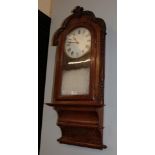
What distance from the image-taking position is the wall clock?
4.20 feet

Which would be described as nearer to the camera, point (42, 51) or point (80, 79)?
point (80, 79)

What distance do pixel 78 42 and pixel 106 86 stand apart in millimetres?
379

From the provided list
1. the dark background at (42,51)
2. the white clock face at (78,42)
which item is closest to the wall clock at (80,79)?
the white clock face at (78,42)

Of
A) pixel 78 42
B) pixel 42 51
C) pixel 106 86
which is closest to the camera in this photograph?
pixel 106 86

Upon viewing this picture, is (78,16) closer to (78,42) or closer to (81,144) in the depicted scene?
(78,42)

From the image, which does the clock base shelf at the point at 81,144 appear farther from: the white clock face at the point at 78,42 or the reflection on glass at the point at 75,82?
the white clock face at the point at 78,42

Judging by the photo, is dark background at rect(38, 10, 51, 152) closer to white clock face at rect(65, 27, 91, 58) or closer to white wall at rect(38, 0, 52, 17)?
white wall at rect(38, 0, 52, 17)

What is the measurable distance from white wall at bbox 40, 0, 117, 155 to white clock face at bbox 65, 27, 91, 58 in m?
0.14

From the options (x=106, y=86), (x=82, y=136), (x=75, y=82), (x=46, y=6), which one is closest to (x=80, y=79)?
(x=75, y=82)

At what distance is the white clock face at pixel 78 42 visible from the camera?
1.40m

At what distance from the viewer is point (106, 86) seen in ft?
4.34
